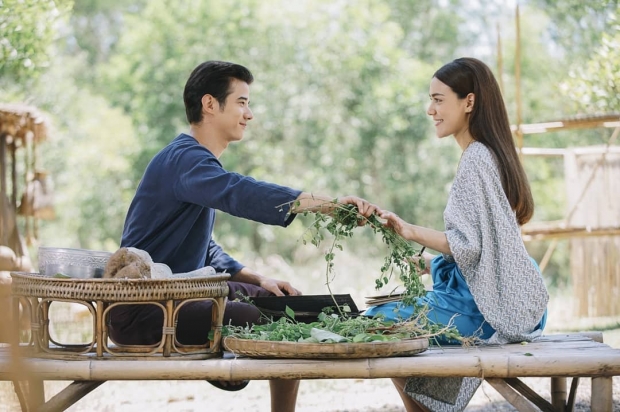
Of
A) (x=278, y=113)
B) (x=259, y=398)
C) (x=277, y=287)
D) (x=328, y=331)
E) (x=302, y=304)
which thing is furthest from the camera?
(x=278, y=113)

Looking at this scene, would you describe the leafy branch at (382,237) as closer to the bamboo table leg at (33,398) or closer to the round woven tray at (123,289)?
the round woven tray at (123,289)

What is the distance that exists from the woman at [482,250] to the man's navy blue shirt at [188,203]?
423mm

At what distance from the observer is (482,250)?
9.78ft

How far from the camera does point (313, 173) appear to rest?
13555 millimetres

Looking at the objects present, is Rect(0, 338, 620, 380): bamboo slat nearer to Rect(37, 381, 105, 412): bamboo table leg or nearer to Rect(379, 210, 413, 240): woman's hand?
Rect(37, 381, 105, 412): bamboo table leg

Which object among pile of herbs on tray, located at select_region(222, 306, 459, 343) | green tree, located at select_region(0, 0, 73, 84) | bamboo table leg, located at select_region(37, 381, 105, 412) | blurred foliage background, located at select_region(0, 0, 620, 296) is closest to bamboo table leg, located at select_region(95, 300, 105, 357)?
bamboo table leg, located at select_region(37, 381, 105, 412)

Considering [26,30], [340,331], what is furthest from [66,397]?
[26,30]

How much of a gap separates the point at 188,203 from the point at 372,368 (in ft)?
3.32

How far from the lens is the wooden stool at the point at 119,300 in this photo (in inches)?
104

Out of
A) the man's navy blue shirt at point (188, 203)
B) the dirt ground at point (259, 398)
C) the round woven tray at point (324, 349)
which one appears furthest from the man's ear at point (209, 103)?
the dirt ground at point (259, 398)

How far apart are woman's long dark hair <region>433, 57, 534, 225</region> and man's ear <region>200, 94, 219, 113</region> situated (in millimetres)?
890

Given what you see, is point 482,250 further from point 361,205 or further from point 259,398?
point 259,398

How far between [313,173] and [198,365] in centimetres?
1095

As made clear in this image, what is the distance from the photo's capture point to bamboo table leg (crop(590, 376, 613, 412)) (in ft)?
8.59
